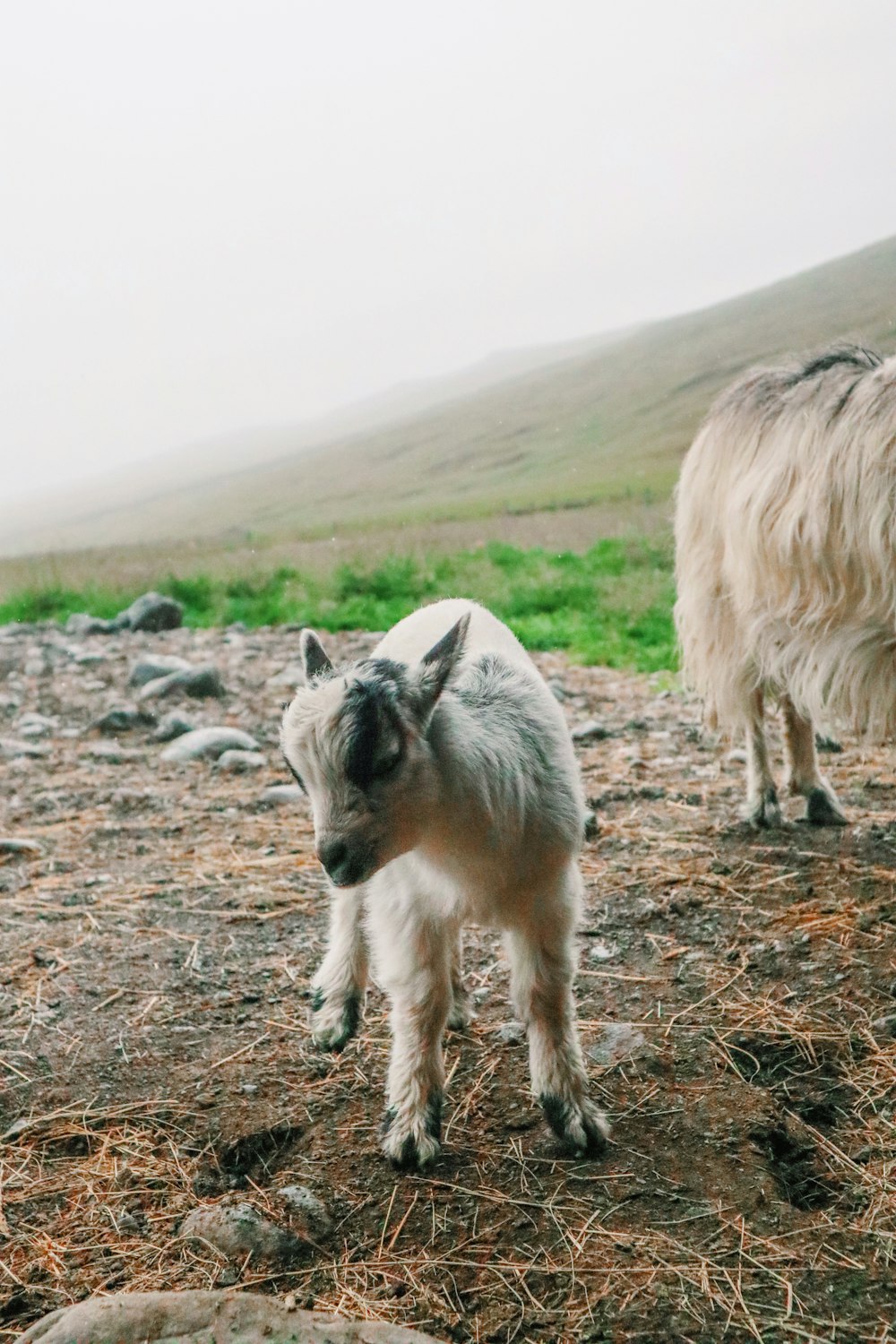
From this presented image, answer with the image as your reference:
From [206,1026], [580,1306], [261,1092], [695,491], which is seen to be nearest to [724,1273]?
[580,1306]

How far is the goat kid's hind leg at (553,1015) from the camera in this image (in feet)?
9.18

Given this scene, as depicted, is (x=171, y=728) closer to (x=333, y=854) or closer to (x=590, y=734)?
(x=590, y=734)

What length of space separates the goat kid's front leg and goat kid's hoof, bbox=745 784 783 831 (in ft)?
7.97

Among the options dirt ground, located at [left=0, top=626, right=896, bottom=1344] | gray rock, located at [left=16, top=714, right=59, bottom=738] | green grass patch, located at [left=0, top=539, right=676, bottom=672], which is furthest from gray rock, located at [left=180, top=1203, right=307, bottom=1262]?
green grass patch, located at [left=0, top=539, right=676, bottom=672]

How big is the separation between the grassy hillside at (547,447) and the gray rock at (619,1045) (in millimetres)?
3747

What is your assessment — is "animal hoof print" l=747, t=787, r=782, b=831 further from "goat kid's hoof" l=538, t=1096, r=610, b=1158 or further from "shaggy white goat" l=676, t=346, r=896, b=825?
"goat kid's hoof" l=538, t=1096, r=610, b=1158

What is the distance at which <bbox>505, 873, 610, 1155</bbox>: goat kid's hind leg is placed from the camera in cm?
280

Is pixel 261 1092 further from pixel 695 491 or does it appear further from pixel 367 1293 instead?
pixel 695 491

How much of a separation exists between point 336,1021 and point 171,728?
4076 mm

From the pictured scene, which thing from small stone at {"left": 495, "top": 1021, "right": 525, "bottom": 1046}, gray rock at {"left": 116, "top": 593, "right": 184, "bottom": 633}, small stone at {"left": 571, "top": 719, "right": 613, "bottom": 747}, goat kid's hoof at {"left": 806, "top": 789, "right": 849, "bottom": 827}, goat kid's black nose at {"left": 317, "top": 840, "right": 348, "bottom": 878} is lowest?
goat kid's hoof at {"left": 806, "top": 789, "right": 849, "bottom": 827}

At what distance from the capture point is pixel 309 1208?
256 cm

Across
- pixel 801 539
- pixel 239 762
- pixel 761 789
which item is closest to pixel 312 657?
pixel 801 539

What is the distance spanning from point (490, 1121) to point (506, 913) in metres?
0.61

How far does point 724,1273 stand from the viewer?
229cm
